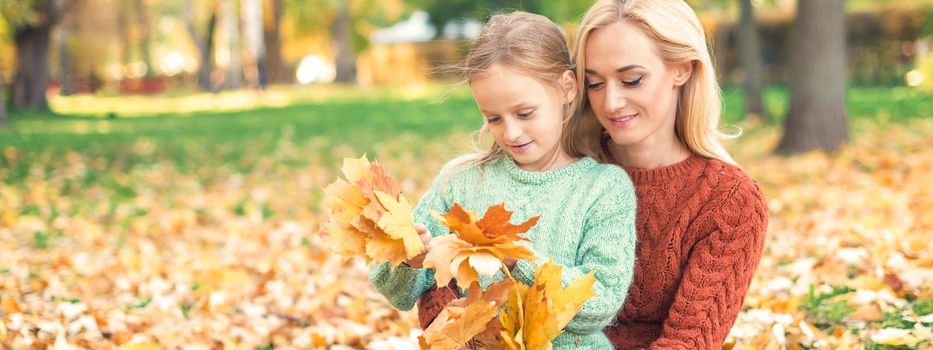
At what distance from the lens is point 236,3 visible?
126 ft

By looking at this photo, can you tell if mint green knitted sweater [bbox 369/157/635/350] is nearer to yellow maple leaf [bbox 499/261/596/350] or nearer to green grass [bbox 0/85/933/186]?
yellow maple leaf [bbox 499/261/596/350]

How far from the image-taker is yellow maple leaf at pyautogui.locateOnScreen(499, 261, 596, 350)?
1.93 m

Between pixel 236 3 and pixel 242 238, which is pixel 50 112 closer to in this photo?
pixel 242 238

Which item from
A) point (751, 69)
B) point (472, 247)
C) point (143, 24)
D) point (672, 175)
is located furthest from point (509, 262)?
point (143, 24)

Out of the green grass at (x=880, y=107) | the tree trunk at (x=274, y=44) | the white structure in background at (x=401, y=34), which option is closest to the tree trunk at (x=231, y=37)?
the tree trunk at (x=274, y=44)

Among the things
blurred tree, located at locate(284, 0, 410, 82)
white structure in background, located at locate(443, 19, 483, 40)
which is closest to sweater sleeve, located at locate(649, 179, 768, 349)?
white structure in background, located at locate(443, 19, 483, 40)

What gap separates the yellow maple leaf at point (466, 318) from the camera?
1.92 m

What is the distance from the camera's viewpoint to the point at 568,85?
2443 mm

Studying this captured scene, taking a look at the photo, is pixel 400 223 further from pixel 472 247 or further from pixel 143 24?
pixel 143 24

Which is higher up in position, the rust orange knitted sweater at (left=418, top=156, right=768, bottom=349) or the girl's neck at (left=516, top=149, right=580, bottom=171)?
the girl's neck at (left=516, top=149, right=580, bottom=171)

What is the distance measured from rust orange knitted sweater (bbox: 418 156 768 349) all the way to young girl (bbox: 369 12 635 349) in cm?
17

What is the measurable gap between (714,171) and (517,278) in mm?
763

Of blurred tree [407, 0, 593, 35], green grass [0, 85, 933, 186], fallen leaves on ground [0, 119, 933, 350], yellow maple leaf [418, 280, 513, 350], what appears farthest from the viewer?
blurred tree [407, 0, 593, 35]

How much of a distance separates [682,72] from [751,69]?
469 inches
